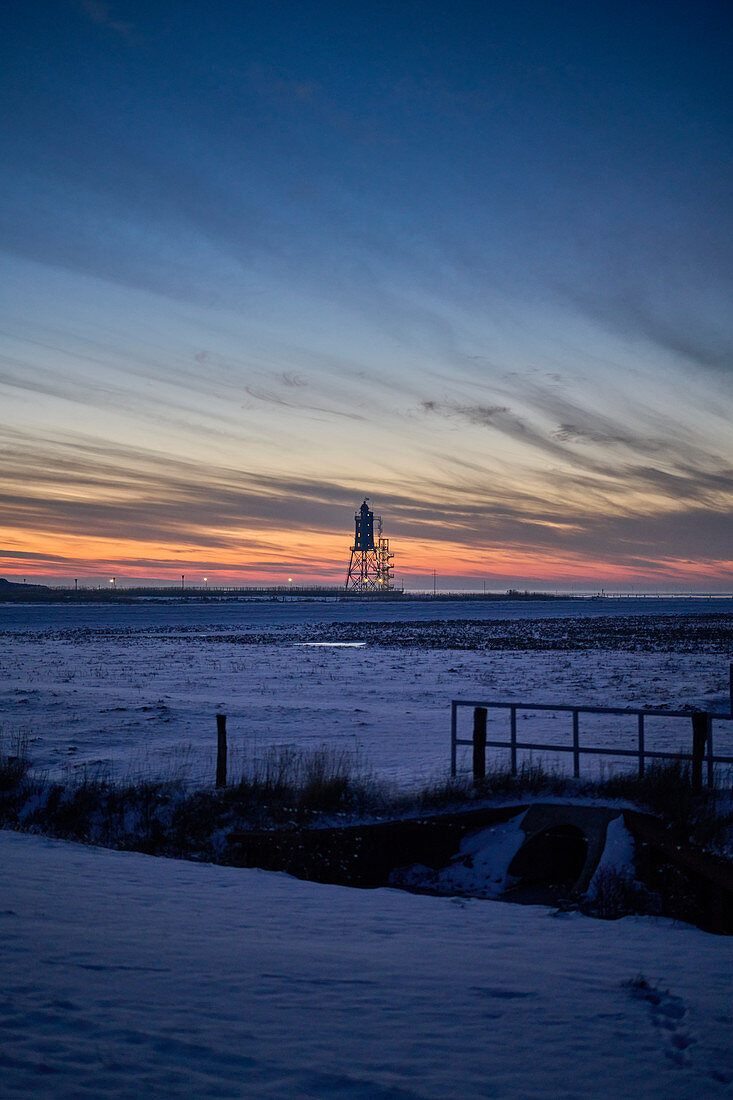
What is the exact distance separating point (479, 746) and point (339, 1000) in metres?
8.07

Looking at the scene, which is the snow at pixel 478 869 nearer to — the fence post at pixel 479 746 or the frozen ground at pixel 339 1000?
the fence post at pixel 479 746

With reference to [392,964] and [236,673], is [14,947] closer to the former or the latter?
[392,964]

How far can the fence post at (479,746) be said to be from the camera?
1304cm

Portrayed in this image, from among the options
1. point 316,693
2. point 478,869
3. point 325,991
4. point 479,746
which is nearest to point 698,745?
point 479,746

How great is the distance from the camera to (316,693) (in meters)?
24.9

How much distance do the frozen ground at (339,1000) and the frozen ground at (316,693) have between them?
622cm

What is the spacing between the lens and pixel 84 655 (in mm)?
38375

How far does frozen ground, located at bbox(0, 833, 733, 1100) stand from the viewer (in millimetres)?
4426

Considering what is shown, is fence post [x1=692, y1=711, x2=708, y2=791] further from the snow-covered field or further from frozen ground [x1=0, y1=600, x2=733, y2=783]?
the snow-covered field

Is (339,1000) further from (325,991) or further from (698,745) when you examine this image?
(698,745)

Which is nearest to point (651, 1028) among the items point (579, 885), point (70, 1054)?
point (70, 1054)

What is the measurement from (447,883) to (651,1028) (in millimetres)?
5567

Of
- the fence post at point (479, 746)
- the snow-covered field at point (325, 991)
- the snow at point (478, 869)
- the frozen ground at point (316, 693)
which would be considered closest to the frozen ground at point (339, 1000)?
the snow-covered field at point (325, 991)

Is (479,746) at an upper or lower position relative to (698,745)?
lower
